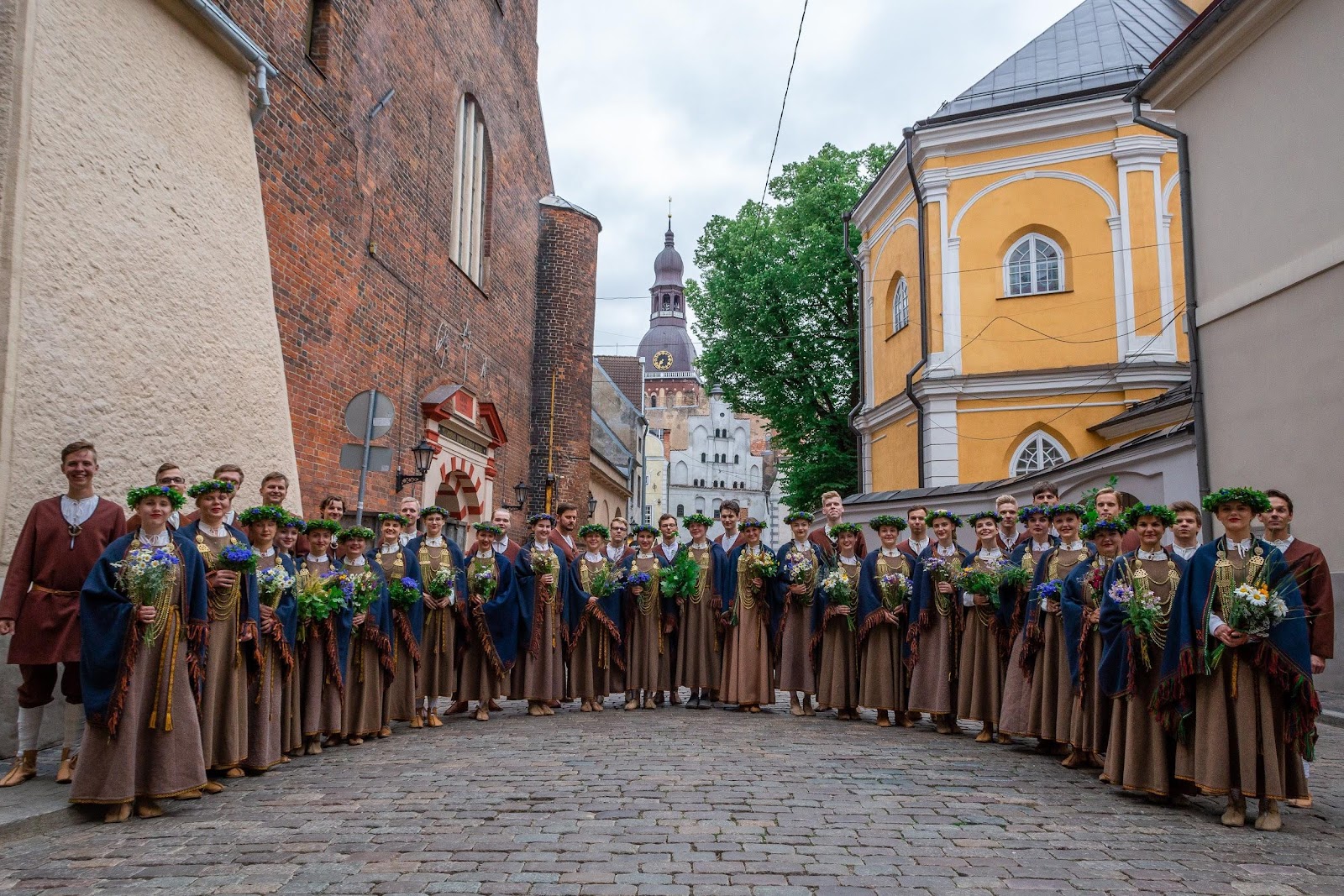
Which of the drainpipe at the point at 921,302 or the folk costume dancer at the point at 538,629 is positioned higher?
the drainpipe at the point at 921,302

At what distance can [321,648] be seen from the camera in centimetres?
848

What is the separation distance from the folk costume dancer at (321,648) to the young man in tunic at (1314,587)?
6.63 meters

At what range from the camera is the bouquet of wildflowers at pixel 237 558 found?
6.86m

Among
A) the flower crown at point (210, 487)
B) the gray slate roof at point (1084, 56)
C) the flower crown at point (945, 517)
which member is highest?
the gray slate roof at point (1084, 56)

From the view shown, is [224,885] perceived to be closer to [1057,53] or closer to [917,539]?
[917,539]

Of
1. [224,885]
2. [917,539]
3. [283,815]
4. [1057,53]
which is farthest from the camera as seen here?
[1057,53]

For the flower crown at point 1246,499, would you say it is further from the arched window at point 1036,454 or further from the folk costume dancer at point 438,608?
the arched window at point 1036,454

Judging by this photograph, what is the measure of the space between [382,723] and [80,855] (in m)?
4.04

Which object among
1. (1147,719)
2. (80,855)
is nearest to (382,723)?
(80,855)

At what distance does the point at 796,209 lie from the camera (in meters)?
32.8

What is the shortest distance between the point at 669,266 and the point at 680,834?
12543 centimetres

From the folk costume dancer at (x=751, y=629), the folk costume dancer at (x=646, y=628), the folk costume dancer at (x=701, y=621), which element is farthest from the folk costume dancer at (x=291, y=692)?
the folk costume dancer at (x=751, y=629)

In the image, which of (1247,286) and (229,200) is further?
(1247,286)

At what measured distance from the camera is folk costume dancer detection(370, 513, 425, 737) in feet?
31.1
